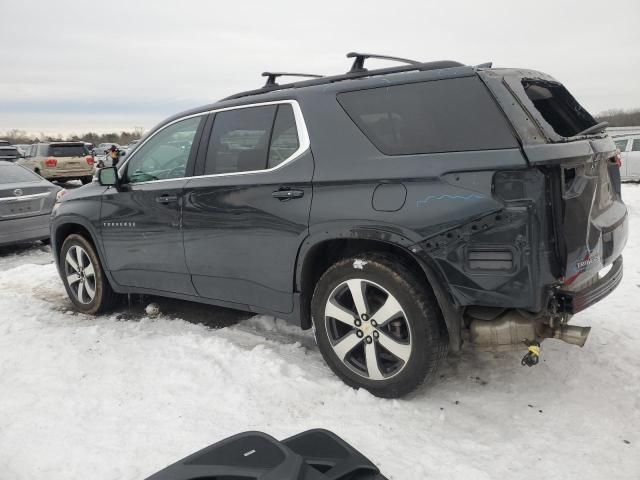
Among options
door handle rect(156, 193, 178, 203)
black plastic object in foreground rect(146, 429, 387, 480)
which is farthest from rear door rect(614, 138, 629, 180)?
black plastic object in foreground rect(146, 429, 387, 480)

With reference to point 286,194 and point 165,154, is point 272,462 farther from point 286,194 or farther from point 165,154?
point 165,154

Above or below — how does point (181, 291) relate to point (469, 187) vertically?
below

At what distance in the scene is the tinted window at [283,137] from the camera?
3383mm

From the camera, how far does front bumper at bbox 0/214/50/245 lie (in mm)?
7609

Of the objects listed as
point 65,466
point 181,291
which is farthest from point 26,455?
point 181,291

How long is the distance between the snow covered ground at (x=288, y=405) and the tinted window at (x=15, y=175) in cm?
483

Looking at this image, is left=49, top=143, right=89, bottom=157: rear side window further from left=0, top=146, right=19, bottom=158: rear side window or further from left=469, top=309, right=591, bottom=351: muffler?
left=469, top=309, right=591, bottom=351: muffler

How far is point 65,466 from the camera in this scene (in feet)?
8.34

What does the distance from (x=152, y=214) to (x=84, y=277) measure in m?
1.35

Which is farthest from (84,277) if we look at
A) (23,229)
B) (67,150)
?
(67,150)

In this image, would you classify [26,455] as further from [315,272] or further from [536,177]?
[536,177]

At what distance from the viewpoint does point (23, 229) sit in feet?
25.6

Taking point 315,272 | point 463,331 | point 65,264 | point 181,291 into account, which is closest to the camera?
point 463,331

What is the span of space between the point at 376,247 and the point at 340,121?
2.66 feet
